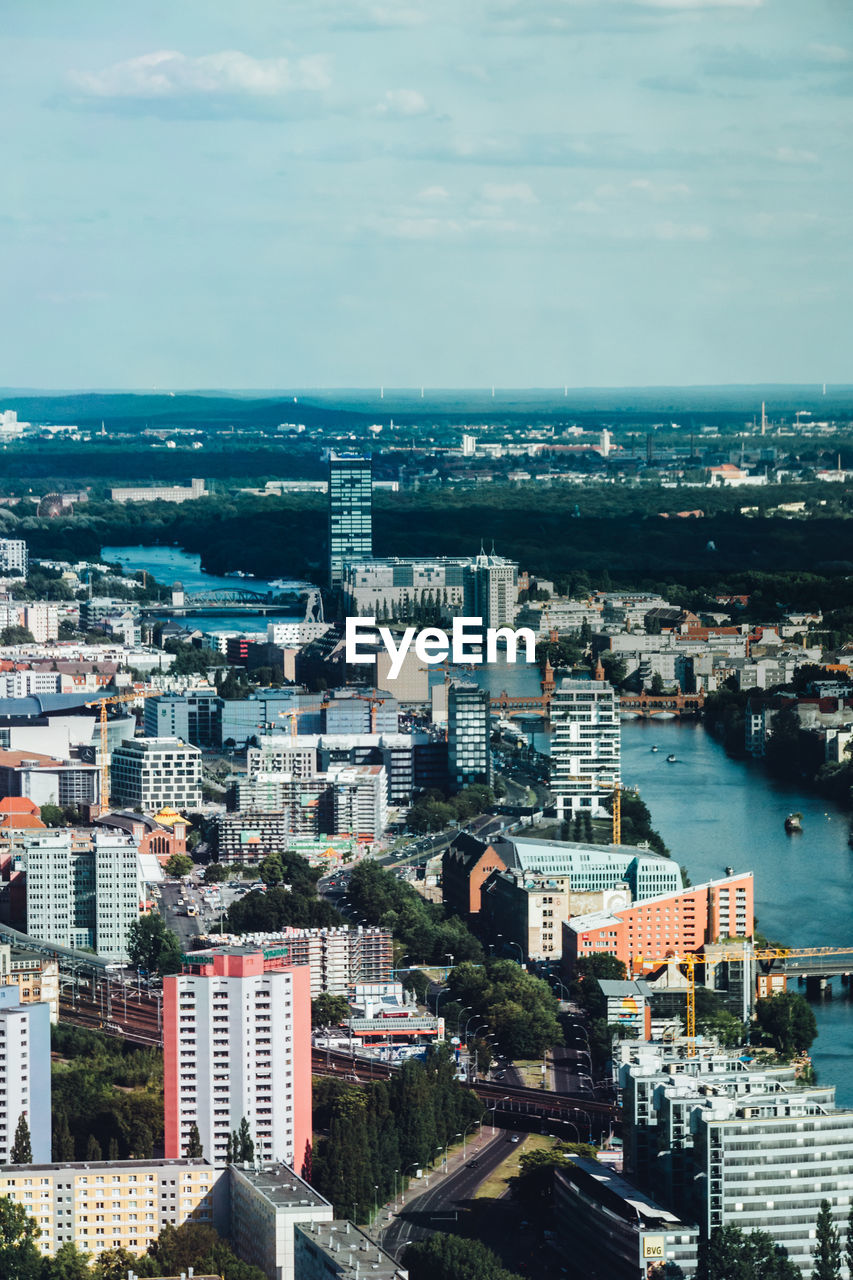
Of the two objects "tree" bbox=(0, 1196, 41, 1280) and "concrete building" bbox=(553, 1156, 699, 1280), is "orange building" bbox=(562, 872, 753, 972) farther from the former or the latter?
"tree" bbox=(0, 1196, 41, 1280)

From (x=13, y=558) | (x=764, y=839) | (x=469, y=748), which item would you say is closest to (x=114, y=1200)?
(x=764, y=839)

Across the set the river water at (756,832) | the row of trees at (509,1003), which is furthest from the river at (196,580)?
the row of trees at (509,1003)

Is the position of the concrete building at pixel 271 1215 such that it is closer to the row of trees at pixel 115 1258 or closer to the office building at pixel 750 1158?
the row of trees at pixel 115 1258

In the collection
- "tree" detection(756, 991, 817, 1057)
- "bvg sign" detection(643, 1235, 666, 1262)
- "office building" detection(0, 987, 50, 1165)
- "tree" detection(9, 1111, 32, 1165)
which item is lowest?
"tree" detection(756, 991, 817, 1057)

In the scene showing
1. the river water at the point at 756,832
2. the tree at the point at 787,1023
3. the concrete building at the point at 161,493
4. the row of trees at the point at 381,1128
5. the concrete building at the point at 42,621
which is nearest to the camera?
the row of trees at the point at 381,1128

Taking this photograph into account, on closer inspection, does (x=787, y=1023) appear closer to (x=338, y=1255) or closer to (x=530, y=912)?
(x=530, y=912)

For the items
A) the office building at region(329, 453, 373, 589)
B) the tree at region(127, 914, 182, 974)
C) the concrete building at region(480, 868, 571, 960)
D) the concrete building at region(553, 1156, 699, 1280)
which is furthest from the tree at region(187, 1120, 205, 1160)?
the office building at region(329, 453, 373, 589)

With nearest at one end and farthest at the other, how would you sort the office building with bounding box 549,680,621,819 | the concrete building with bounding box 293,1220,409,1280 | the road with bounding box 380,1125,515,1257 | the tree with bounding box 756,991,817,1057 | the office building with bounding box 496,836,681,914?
1. the concrete building with bounding box 293,1220,409,1280
2. the road with bounding box 380,1125,515,1257
3. the tree with bounding box 756,991,817,1057
4. the office building with bounding box 496,836,681,914
5. the office building with bounding box 549,680,621,819
